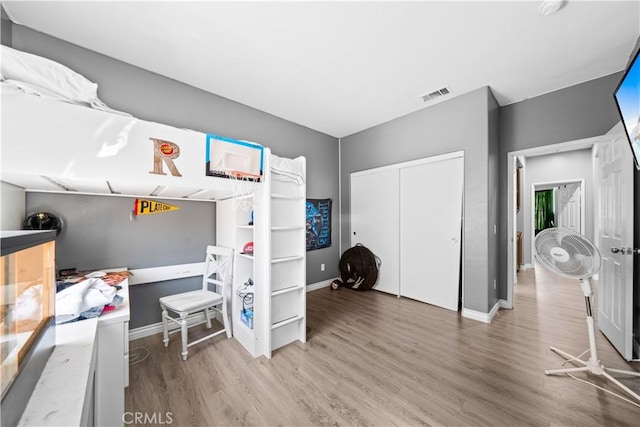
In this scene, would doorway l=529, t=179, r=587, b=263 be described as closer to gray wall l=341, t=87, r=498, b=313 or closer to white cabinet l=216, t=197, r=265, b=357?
gray wall l=341, t=87, r=498, b=313

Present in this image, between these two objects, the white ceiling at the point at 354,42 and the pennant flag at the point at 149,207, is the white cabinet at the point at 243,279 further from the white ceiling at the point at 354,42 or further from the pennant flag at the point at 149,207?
the white ceiling at the point at 354,42

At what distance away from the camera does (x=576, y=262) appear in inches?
71.1

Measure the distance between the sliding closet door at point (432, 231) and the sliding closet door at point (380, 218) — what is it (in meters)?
0.12

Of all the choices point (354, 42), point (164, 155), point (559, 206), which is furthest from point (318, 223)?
point (559, 206)

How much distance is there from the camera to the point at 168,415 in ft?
4.77

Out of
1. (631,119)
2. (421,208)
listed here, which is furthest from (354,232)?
(631,119)

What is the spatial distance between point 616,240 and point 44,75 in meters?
4.46

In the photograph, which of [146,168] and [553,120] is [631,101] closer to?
[553,120]

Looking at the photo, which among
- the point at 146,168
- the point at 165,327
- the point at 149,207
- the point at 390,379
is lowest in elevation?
the point at 390,379

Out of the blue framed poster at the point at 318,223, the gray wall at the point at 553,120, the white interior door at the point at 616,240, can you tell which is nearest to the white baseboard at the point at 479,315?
the gray wall at the point at 553,120

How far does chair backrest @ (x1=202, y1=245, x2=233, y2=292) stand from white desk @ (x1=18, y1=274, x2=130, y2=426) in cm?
83

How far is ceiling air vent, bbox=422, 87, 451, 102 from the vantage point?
2.84m

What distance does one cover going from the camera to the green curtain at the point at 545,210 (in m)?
6.40

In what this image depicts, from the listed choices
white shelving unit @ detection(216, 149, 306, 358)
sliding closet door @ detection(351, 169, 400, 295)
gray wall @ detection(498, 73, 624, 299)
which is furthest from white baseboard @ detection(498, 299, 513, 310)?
white shelving unit @ detection(216, 149, 306, 358)
